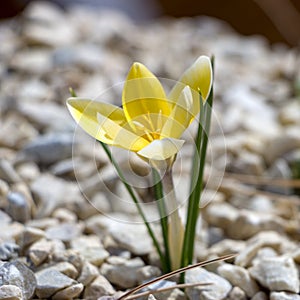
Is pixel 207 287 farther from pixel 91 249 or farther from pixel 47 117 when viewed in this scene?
pixel 47 117

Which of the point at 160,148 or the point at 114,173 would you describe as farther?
the point at 114,173

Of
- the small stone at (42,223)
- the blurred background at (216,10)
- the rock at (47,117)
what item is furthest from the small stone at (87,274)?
the blurred background at (216,10)

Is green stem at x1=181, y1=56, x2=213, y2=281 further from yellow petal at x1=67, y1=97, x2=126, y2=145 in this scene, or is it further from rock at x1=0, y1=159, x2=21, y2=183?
rock at x1=0, y1=159, x2=21, y2=183

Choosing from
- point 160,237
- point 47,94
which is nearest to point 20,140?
point 47,94

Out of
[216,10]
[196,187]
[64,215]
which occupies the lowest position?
[216,10]

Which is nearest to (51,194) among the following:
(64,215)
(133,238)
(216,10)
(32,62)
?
(64,215)
